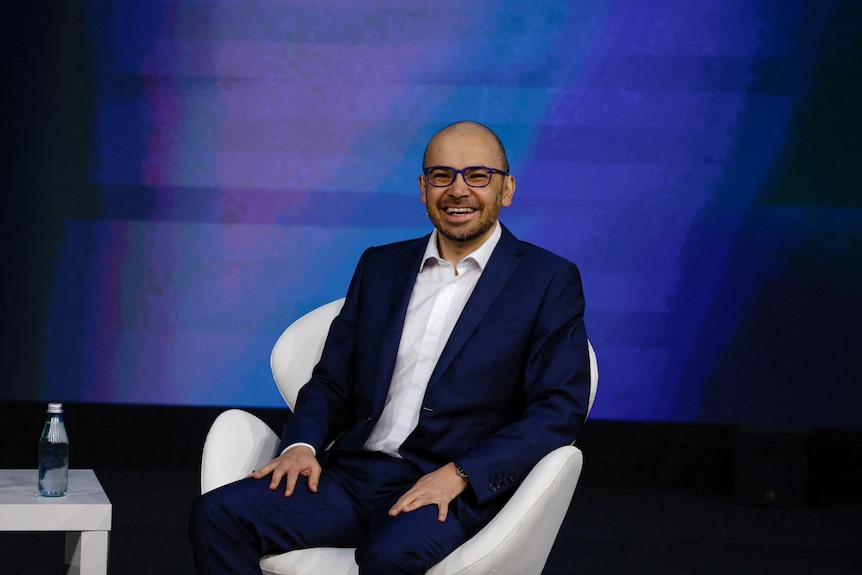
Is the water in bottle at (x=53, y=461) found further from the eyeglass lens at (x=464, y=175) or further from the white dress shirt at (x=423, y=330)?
the eyeglass lens at (x=464, y=175)

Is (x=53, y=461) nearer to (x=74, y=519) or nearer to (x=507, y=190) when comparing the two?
(x=74, y=519)

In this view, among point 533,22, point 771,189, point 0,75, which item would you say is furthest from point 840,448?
point 0,75

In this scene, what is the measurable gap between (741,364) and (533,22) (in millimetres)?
1793

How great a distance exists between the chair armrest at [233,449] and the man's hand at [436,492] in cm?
42

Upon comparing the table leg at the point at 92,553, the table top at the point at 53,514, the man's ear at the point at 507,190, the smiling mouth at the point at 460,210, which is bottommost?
the table leg at the point at 92,553

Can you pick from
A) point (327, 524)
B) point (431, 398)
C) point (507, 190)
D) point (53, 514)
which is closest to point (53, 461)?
point (53, 514)

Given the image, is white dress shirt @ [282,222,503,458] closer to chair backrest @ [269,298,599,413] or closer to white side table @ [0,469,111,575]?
chair backrest @ [269,298,599,413]

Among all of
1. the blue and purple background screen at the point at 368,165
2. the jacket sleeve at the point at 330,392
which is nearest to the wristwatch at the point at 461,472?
the jacket sleeve at the point at 330,392

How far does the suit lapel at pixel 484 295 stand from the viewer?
255 centimetres

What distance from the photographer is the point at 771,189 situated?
5.07 m

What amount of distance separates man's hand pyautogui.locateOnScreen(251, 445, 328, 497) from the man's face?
0.62 meters

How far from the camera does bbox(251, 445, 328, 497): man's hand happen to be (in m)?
2.42

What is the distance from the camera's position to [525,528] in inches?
88.5

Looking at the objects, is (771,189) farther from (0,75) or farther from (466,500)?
(0,75)
